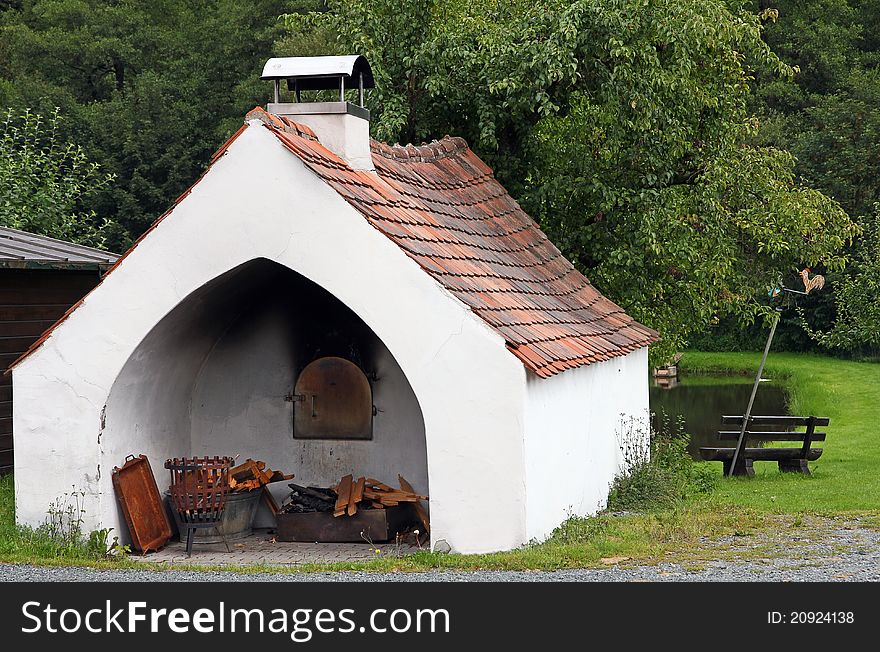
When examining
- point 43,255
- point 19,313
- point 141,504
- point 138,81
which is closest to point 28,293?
point 19,313

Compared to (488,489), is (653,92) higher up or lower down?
higher up

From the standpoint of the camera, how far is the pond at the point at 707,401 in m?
27.3

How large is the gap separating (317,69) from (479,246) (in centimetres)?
244

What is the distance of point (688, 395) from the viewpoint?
35375 mm

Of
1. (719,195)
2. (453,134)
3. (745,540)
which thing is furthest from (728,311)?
(745,540)

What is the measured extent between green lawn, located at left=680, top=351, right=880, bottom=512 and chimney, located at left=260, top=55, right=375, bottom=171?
20.1 feet

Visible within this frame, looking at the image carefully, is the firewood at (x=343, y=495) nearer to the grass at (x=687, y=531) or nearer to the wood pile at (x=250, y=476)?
the wood pile at (x=250, y=476)

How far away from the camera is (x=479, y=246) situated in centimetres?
1274

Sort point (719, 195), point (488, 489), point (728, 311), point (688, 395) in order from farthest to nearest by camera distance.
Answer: point (688, 395), point (728, 311), point (719, 195), point (488, 489)

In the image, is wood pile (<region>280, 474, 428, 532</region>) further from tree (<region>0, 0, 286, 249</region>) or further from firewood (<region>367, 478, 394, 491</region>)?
tree (<region>0, 0, 286, 249</region>)

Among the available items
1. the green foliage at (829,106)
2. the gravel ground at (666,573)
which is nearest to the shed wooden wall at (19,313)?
the gravel ground at (666,573)

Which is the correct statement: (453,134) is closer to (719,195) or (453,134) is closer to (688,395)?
(719,195)

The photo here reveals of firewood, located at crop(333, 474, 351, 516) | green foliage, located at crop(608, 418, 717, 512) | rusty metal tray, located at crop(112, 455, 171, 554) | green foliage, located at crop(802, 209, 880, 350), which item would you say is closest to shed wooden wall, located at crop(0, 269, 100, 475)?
rusty metal tray, located at crop(112, 455, 171, 554)
